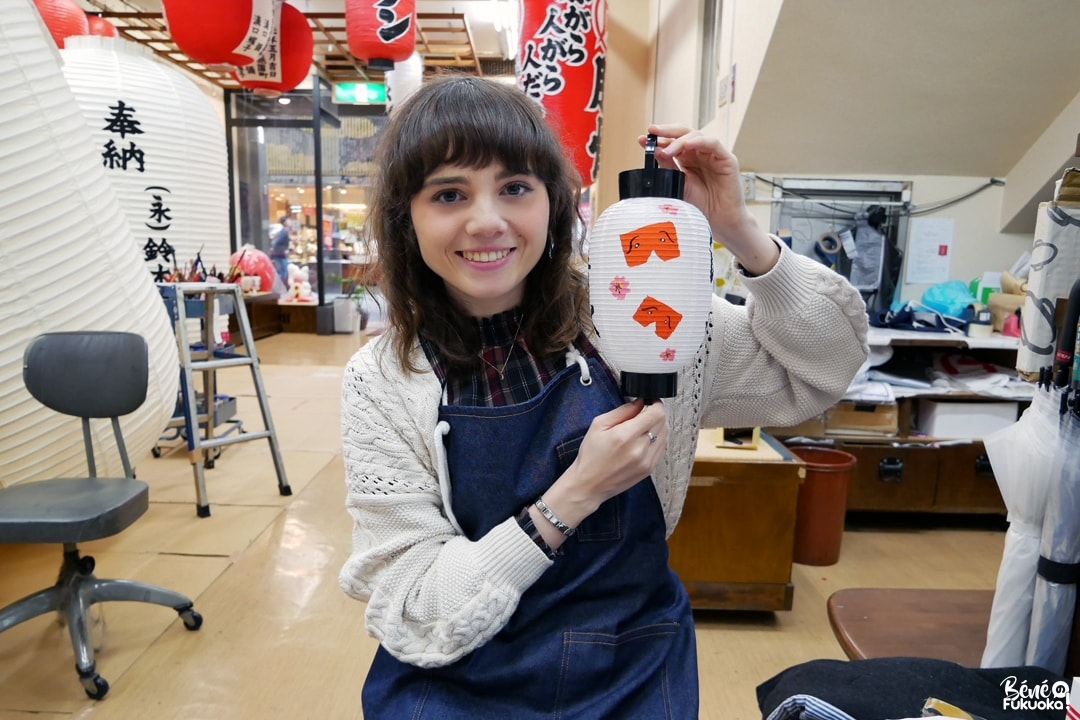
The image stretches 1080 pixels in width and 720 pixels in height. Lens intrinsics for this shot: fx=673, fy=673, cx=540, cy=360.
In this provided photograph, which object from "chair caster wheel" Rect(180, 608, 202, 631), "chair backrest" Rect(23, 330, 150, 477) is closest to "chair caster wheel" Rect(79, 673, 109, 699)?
"chair caster wheel" Rect(180, 608, 202, 631)

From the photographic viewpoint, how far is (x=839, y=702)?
828mm

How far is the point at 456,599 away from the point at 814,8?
3197 mm

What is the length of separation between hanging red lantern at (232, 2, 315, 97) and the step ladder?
1756mm

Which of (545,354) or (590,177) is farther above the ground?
(590,177)

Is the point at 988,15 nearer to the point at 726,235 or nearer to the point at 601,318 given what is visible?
the point at 726,235

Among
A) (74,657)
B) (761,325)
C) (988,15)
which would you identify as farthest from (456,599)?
(988,15)

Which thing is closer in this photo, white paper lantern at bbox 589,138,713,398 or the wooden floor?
white paper lantern at bbox 589,138,713,398

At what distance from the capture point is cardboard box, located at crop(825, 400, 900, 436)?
11.5ft

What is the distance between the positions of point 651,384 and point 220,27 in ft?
13.6

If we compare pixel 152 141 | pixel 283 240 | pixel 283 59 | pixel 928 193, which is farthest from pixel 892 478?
pixel 283 240

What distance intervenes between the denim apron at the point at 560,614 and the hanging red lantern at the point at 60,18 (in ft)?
18.0

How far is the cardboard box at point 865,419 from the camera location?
3492mm

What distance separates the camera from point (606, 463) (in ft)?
3.10

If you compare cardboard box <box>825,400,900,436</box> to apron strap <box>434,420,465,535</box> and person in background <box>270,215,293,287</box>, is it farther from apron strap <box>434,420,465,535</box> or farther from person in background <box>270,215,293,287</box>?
person in background <box>270,215,293,287</box>
